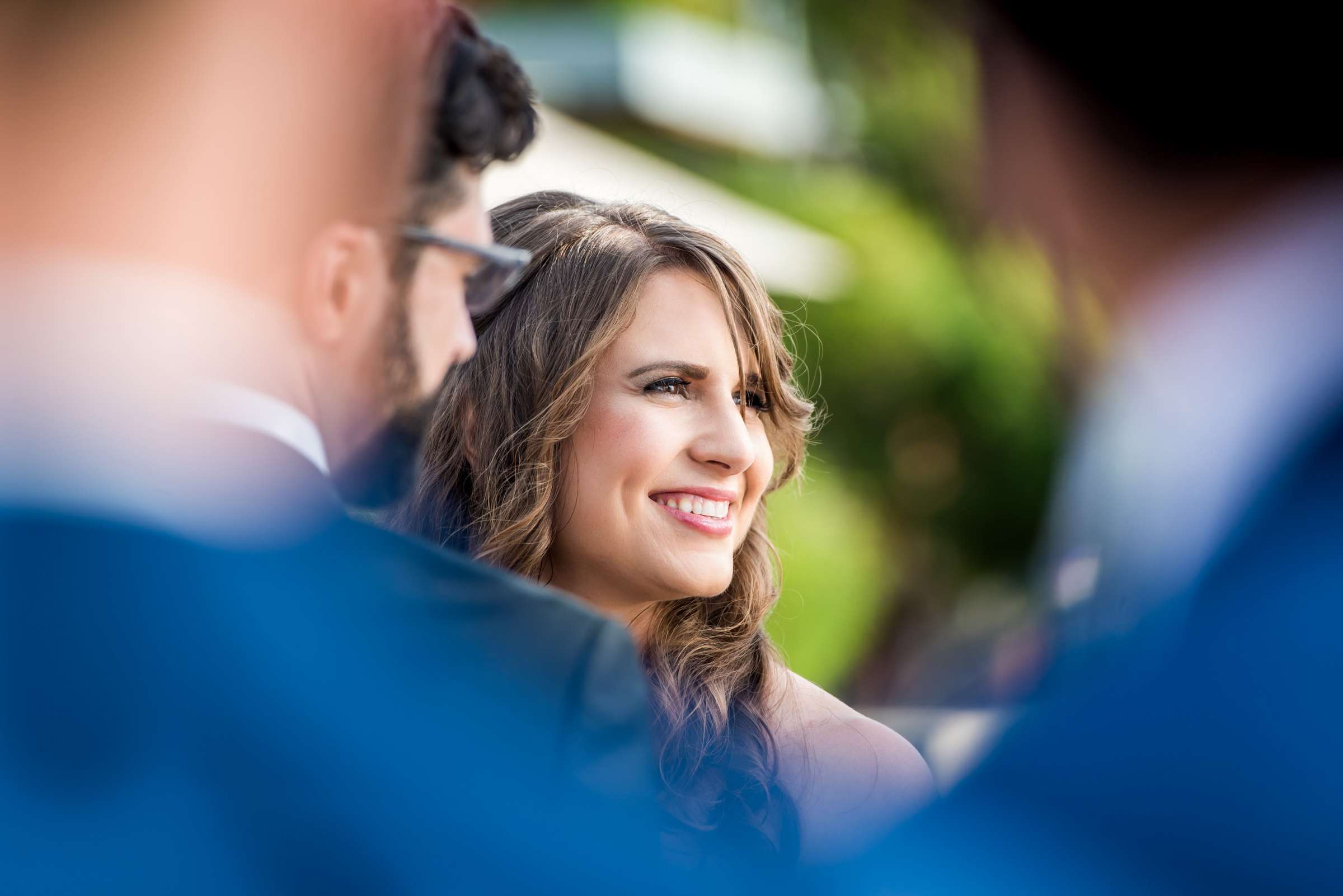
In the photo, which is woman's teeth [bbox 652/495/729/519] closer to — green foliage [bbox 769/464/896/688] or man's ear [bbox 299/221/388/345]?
man's ear [bbox 299/221/388/345]

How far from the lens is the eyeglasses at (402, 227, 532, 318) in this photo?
0.91 metres

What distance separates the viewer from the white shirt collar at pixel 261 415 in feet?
2.27

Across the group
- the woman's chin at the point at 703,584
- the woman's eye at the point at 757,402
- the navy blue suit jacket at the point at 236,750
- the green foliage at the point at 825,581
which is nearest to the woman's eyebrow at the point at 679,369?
the woman's eye at the point at 757,402

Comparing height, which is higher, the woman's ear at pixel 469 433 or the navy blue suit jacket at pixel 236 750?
the woman's ear at pixel 469 433

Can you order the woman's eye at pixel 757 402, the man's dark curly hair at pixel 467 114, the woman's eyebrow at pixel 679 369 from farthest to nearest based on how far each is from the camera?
the woman's eye at pixel 757 402, the woman's eyebrow at pixel 679 369, the man's dark curly hair at pixel 467 114

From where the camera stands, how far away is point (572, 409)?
1517mm

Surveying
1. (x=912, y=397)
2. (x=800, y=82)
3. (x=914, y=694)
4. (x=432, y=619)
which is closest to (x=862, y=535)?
(x=912, y=397)

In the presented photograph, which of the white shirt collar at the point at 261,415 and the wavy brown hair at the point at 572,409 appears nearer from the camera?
the white shirt collar at the point at 261,415

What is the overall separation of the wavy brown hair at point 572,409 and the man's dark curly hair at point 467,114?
54 centimetres

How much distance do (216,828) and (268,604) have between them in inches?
4.4

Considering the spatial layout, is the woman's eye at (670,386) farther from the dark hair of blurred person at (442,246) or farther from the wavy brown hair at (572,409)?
the dark hair of blurred person at (442,246)

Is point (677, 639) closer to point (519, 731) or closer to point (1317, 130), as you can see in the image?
point (519, 731)

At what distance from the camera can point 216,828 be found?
0.66m

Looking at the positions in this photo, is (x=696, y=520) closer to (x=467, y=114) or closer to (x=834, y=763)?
(x=834, y=763)
